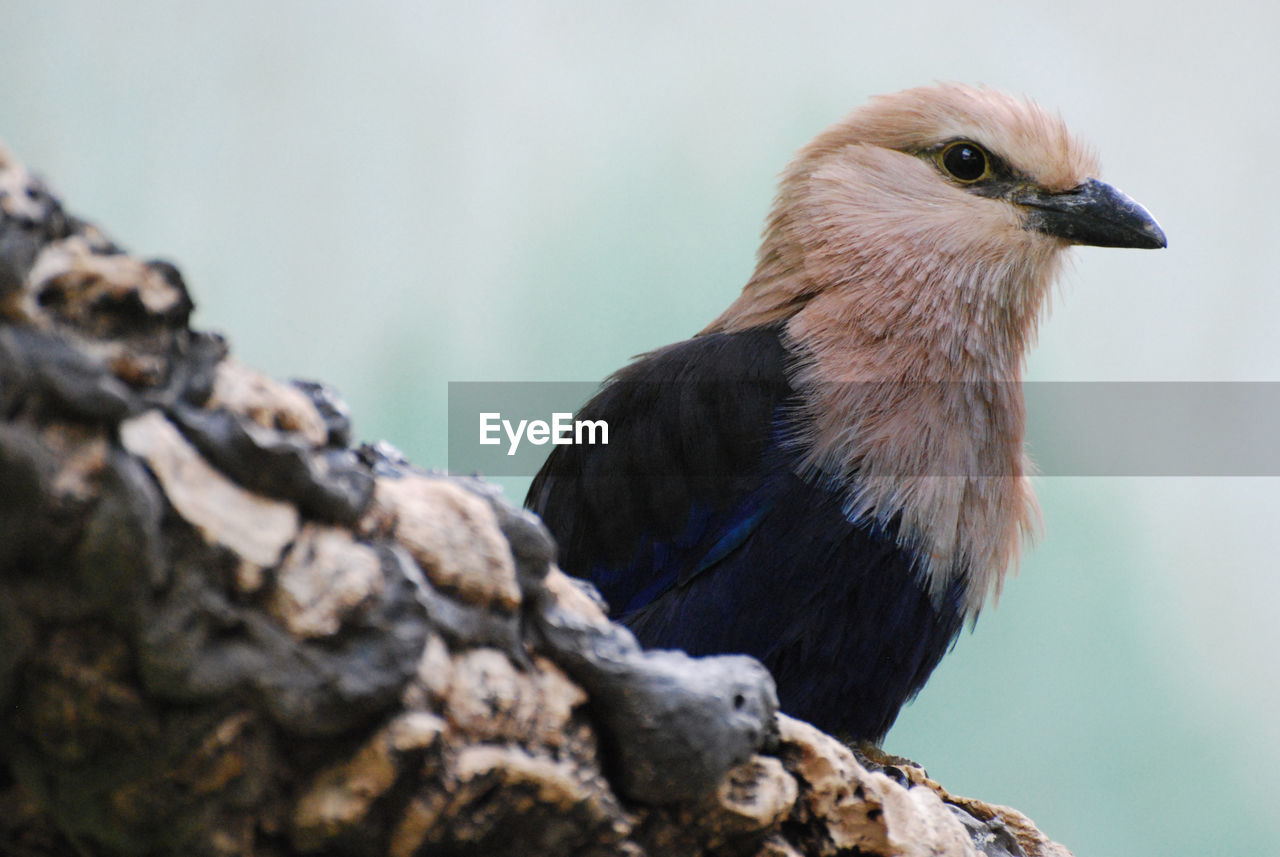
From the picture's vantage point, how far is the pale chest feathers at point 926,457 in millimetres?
1479

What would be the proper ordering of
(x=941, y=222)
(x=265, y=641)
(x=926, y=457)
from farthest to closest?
(x=941, y=222) → (x=926, y=457) → (x=265, y=641)

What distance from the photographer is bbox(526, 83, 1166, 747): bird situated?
1.49 metres

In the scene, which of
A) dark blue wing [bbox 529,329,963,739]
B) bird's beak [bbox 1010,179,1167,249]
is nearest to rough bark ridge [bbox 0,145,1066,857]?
dark blue wing [bbox 529,329,963,739]

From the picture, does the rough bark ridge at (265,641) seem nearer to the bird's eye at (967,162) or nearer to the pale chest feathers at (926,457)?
the pale chest feathers at (926,457)

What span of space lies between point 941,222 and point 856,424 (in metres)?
0.41

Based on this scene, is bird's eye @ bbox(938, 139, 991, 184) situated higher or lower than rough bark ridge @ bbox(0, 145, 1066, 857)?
higher

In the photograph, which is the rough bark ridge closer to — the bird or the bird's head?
the bird

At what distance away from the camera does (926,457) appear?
4.89 feet

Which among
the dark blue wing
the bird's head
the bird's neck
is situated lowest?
the dark blue wing

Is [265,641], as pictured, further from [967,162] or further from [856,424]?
[967,162]

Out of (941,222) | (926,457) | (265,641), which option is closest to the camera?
(265,641)

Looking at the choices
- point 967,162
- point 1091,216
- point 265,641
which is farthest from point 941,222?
point 265,641

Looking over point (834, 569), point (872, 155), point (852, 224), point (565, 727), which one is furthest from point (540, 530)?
point (872, 155)

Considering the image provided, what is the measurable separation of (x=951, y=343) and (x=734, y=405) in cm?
31
